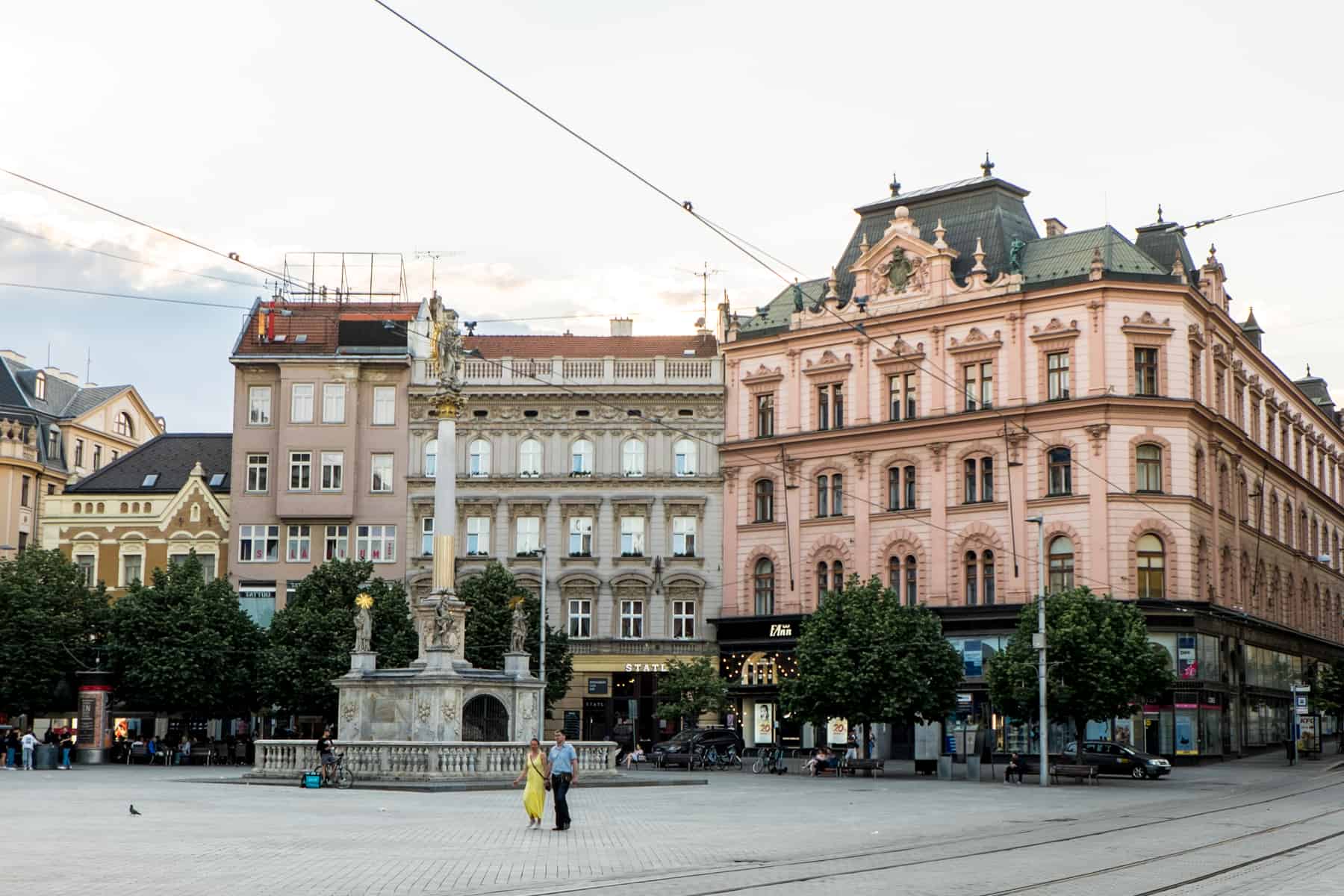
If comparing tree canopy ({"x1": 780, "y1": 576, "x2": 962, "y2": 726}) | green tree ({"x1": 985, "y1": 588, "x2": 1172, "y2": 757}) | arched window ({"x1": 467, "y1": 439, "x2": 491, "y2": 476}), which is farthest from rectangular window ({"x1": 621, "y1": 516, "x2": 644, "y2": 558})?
green tree ({"x1": 985, "y1": 588, "x2": 1172, "y2": 757})

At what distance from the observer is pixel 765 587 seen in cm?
7075

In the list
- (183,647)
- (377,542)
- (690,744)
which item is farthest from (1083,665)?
(377,542)

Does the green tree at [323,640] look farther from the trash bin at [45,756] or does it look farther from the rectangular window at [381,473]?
the rectangular window at [381,473]

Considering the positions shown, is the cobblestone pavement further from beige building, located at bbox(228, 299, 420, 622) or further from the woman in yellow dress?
beige building, located at bbox(228, 299, 420, 622)

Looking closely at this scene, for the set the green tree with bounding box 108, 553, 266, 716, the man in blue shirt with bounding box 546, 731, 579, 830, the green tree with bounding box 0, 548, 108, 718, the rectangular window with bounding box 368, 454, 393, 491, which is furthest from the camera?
the rectangular window with bounding box 368, 454, 393, 491

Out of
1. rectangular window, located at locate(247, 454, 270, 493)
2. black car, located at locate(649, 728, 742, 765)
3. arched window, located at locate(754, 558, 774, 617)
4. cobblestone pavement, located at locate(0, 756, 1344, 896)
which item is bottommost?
black car, located at locate(649, 728, 742, 765)

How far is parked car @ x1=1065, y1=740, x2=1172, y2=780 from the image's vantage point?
51406mm

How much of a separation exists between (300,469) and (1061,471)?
33.4 meters

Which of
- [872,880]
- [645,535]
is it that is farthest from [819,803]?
[645,535]

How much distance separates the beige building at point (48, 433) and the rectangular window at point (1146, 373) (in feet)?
162

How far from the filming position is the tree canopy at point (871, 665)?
177ft

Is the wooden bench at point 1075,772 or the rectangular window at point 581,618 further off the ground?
the rectangular window at point 581,618

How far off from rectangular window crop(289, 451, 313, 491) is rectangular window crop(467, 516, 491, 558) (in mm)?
7564

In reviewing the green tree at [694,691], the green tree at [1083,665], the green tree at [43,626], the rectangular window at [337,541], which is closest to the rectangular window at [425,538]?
the rectangular window at [337,541]
